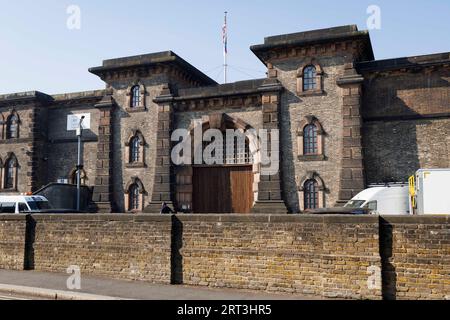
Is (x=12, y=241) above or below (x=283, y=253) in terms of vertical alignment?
below

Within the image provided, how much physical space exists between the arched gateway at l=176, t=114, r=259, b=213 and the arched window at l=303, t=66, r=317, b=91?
3.63 metres

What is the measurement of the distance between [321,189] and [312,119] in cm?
350

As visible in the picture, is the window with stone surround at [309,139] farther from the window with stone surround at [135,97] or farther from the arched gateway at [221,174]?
the window with stone surround at [135,97]

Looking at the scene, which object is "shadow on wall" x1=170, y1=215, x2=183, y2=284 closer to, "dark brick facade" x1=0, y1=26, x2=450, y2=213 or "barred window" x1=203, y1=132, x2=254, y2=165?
"dark brick facade" x1=0, y1=26, x2=450, y2=213

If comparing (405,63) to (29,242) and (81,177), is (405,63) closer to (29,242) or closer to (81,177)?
(29,242)

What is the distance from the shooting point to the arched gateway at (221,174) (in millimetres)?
23078

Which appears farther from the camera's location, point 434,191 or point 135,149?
point 135,149

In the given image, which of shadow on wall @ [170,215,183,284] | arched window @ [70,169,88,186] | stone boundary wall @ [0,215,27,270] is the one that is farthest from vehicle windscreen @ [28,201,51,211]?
shadow on wall @ [170,215,183,284]

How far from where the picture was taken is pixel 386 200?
17.8m

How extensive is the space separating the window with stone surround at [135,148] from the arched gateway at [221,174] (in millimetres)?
2750

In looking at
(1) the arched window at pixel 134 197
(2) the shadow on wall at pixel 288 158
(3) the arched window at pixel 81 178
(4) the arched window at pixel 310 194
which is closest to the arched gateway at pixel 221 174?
(2) the shadow on wall at pixel 288 158

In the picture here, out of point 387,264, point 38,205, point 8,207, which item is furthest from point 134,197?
point 387,264

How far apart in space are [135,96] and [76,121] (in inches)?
216
